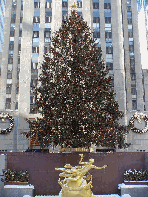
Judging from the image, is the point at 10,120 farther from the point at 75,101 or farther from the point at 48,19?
the point at 48,19

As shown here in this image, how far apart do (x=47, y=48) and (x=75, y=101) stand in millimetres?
16514

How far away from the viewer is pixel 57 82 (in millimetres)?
14938

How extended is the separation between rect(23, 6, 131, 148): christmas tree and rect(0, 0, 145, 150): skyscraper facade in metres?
7.10

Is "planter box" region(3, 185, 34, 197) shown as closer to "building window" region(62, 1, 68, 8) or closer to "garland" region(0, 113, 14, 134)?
"garland" region(0, 113, 14, 134)

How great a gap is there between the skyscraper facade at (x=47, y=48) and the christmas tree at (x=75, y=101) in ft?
23.3

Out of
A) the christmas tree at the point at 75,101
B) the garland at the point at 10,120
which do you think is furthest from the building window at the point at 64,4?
the garland at the point at 10,120

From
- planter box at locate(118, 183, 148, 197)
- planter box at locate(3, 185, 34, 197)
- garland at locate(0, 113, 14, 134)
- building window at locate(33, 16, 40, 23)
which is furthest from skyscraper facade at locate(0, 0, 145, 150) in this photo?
planter box at locate(118, 183, 148, 197)

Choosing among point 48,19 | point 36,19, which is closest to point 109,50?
point 48,19

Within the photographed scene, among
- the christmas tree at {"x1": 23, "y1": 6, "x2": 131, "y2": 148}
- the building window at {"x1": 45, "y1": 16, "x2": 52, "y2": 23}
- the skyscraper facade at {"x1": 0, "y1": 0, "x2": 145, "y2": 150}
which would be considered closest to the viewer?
the christmas tree at {"x1": 23, "y1": 6, "x2": 131, "y2": 148}

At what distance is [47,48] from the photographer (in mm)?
29000

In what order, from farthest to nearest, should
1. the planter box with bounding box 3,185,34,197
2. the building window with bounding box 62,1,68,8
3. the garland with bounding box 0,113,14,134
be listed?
1. the building window with bounding box 62,1,68,8
2. the garland with bounding box 0,113,14,134
3. the planter box with bounding box 3,185,34,197

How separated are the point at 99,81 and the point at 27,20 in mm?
18210

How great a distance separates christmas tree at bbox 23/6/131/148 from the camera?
1405cm

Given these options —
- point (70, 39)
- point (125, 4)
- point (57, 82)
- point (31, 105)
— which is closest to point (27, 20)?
point (31, 105)
